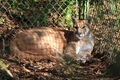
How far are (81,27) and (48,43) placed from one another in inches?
25.4

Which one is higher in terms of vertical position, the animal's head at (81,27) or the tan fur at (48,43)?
the animal's head at (81,27)

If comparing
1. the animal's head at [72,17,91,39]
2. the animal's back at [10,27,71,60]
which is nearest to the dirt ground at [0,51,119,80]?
the animal's back at [10,27,71,60]

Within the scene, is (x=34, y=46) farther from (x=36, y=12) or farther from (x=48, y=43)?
(x=36, y=12)

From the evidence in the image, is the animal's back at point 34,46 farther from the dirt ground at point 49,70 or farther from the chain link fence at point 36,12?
the chain link fence at point 36,12

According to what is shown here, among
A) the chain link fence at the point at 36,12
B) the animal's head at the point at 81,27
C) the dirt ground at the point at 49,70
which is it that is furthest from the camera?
the chain link fence at the point at 36,12

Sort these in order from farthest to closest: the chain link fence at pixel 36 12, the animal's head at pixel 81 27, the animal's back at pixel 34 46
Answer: the chain link fence at pixel 36 12 → the animal's head at pixel 81 27 → the animal's back at pixel 34 46

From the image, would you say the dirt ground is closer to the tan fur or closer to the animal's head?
the tan fur

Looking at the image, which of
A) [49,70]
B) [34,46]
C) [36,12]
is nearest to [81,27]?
[34,46]

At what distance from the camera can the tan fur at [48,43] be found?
518 cm

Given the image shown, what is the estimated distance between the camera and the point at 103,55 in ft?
17.2

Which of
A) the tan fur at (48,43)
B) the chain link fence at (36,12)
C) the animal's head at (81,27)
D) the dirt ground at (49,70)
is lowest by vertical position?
the dirt ground at (49,70)

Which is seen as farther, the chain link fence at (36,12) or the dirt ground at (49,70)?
the chain link fence at (36,12)

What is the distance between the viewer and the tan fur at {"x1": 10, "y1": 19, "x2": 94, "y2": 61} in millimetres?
5176

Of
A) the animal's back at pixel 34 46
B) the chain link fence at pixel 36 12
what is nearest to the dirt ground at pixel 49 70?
the animal's back at pixel 34 46
